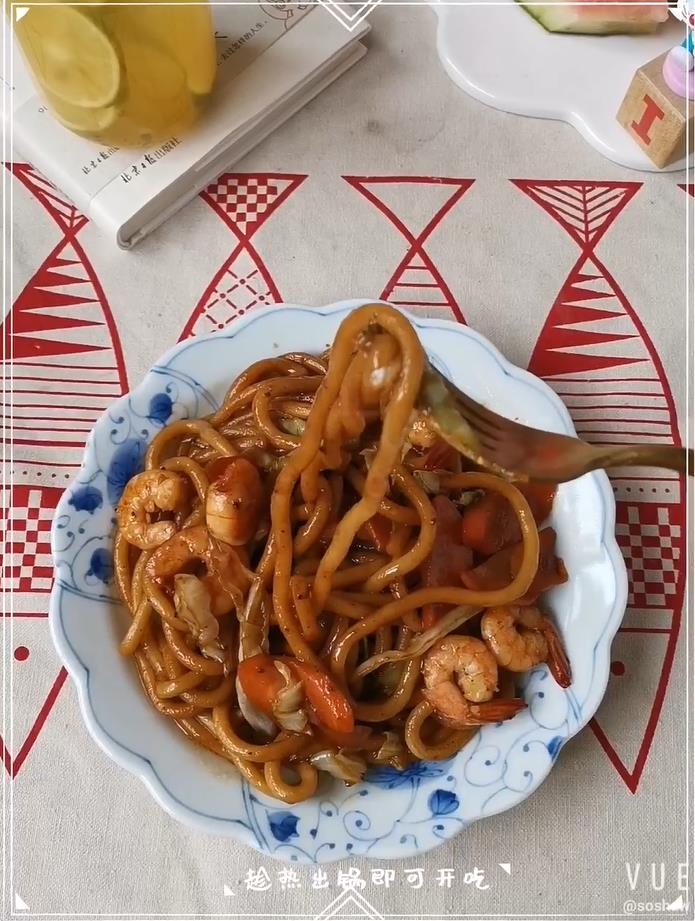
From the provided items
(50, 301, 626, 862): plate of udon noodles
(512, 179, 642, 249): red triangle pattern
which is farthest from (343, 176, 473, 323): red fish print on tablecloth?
(50, 301, 626, 862): plate of udon noodles

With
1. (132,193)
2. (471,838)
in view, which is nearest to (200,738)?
(471,838)

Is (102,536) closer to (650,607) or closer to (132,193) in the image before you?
(132,193)

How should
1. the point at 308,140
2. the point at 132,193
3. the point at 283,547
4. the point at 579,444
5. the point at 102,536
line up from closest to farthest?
the point at 579,444 < the point at 283,547 < the point at 102,536 < the point at 132,193 < the point at 308,140

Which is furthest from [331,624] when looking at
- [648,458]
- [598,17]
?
[598,17]

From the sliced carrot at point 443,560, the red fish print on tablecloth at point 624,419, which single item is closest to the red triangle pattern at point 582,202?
the red fish print on tablecloth at point 624,419

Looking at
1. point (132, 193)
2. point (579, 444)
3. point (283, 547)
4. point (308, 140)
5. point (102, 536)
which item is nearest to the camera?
point (579, 444)

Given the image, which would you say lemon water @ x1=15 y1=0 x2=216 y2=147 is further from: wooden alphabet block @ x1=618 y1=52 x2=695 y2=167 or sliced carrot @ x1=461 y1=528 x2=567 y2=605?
sliced carrot @ x1=461 y1=528 x2=567 y2=605
